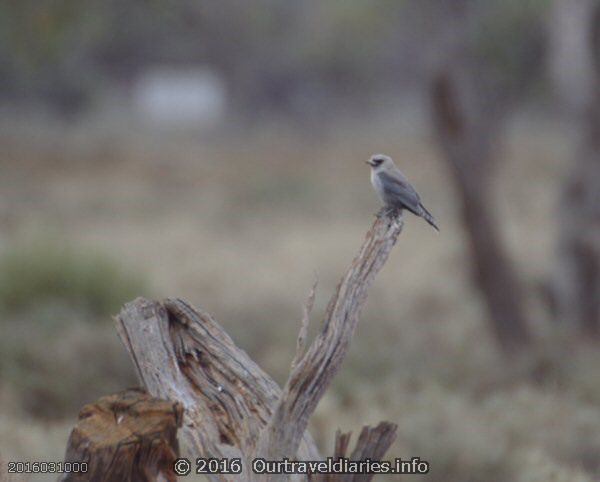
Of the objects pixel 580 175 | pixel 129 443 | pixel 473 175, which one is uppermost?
pixel 580 175

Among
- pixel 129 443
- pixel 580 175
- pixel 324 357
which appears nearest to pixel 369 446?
pixel 324 357

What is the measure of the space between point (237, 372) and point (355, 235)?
59.4ft

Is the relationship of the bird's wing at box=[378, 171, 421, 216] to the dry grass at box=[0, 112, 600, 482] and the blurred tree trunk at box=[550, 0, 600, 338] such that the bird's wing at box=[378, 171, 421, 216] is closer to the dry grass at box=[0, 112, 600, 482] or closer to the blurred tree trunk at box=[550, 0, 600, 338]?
the dry grass at box=[0, 112, 600, 482]

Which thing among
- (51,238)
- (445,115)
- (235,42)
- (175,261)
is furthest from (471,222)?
(235,42)

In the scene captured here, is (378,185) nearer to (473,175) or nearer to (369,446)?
(369,446)

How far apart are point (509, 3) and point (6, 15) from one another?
1303 cm

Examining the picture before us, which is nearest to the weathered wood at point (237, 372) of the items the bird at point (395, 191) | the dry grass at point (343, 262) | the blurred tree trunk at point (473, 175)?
the bird at point (395, 191)

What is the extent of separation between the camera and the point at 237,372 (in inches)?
225

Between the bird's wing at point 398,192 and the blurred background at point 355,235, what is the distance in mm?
2093

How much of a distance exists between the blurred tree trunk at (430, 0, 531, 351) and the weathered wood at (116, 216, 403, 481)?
6.81 metres

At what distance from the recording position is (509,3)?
25453 mm

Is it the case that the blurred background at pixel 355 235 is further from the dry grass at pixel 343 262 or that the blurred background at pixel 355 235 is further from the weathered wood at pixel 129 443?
the weathered wood at pixel 129 443

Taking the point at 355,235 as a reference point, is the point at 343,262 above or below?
below

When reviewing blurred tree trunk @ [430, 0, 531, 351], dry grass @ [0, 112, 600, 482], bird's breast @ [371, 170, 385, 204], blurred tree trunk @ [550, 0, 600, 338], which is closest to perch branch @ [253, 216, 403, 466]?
bird's breast @ [371, 170, 385, 204]
